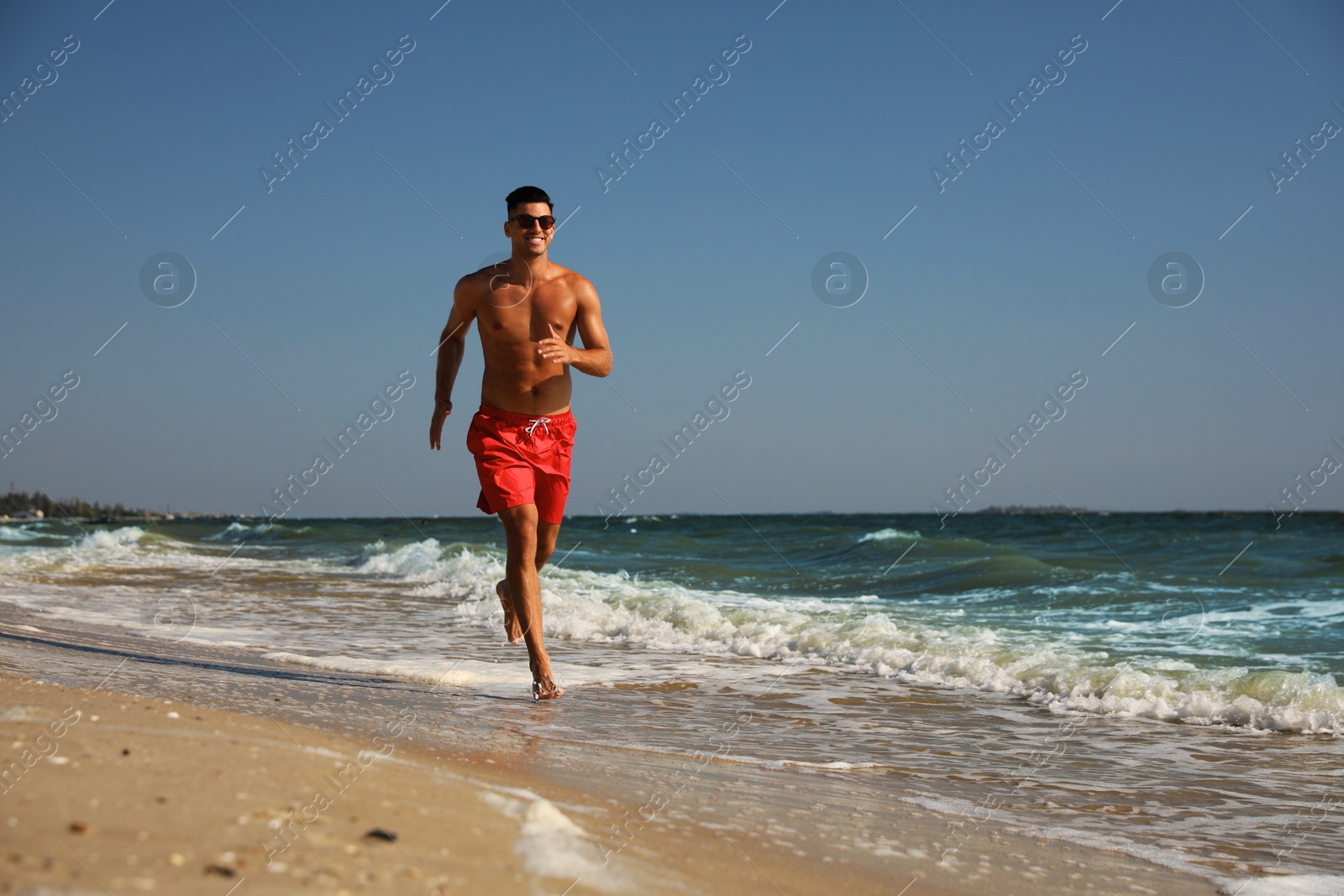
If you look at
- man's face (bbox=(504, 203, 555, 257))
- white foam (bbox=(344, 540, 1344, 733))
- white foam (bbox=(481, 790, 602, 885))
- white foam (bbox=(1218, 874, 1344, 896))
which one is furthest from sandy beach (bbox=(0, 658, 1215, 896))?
white foam (bbox=(344, 540, 1344, 733))

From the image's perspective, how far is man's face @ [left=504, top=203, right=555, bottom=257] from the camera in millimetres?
4180

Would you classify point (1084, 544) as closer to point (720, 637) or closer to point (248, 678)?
point (720, 637)

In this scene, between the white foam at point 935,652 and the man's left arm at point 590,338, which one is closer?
the man's left arm at point 590,338

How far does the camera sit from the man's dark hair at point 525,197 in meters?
4.18

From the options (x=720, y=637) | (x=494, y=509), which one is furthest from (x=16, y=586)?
(x=494, y=509)

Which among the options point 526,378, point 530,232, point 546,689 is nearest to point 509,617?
point 546,689

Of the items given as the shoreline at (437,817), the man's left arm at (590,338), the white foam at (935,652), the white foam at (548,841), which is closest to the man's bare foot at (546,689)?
the shoreline at (437,817)

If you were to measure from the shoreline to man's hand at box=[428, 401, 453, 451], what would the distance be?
1.29 metres

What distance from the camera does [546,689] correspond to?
14.8 feet

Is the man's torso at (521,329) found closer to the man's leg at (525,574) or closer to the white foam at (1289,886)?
the man's leg at (525,574)

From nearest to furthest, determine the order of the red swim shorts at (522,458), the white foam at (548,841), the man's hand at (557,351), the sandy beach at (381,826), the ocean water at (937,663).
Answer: the sandy beach at (381,826)
the white foam at (548,841)
the ocean water at (937,663)
the man's hand at (557,351)
the red swim shorts at (522,458)

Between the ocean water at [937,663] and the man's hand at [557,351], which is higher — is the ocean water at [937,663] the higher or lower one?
the lower one

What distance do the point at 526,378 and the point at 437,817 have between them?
2.54 metres

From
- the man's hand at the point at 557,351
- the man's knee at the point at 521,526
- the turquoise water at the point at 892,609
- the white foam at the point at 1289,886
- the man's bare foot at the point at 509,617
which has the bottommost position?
the turquoise water at the point at 892,609
